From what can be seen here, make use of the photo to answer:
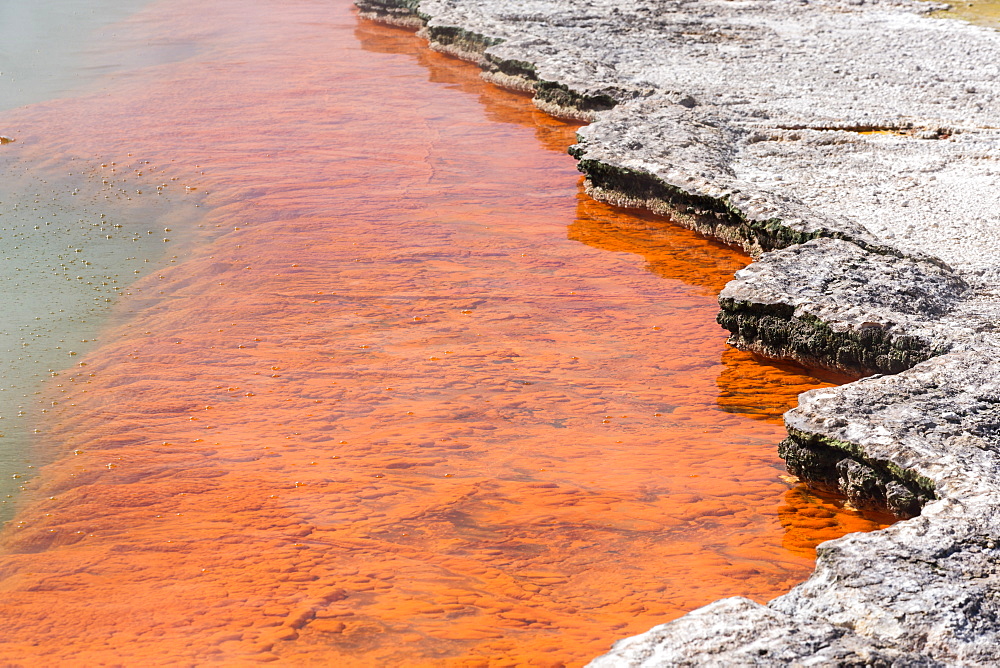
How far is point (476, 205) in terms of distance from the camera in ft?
16.5

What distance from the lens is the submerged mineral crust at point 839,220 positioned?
2.08 metres

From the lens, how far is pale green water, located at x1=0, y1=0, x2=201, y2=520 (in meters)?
3.46

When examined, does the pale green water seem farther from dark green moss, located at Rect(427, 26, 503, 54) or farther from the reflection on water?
the reflection on water

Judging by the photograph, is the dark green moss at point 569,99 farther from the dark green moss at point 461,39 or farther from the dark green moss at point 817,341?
the dark green moss at point 817,341

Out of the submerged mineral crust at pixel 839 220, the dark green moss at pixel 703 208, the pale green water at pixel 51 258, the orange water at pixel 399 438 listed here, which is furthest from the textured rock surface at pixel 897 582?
the pale green water at pixel 51 258

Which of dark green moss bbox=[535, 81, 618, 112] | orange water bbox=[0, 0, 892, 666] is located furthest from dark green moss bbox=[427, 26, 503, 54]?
orange water bbox=[0, 0, 892, 666]

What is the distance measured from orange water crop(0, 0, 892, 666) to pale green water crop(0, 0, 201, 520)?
9 cm

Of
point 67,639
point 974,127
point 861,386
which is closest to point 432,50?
point 974,127

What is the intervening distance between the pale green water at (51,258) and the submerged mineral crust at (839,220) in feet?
7.33

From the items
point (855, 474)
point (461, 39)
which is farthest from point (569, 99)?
point (855, 474)

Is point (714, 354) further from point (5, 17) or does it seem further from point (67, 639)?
point (5, 17)

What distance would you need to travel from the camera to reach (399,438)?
3.20 metres

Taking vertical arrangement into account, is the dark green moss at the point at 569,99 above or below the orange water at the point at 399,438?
above

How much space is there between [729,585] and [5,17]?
984 centimetres
